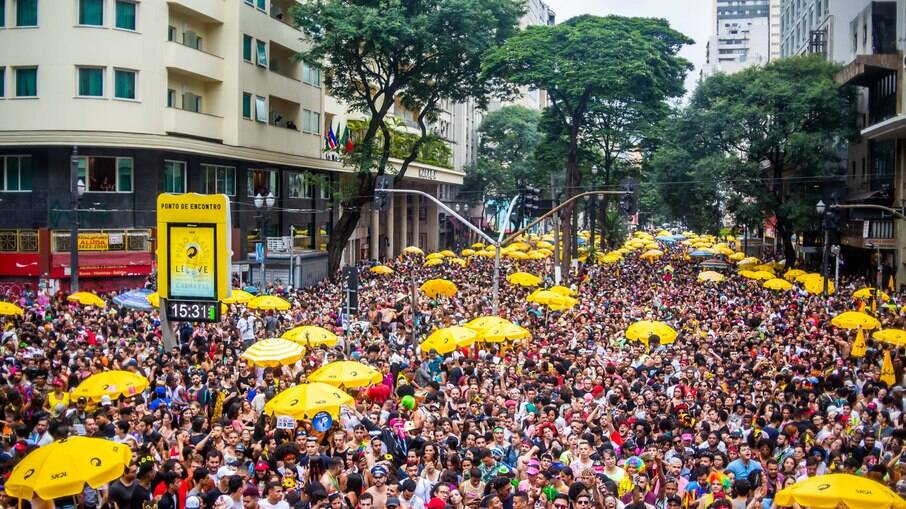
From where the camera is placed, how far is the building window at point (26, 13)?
34844mm

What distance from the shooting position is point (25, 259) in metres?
34.9

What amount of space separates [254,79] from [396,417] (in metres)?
32.1

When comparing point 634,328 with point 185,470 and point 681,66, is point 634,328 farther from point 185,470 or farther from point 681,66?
point 681,66

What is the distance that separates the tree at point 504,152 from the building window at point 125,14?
157ft

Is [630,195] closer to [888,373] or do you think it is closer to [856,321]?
[856,321]

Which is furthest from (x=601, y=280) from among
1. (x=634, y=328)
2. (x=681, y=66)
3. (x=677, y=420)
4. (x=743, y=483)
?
(x=743, y=483)

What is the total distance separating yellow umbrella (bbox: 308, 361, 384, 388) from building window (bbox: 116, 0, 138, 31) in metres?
25.0

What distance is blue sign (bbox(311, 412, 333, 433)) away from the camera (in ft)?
40.0

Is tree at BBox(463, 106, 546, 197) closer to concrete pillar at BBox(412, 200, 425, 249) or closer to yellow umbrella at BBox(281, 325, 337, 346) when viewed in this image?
concrete pillar at BBox(412, 200, 425, 249)

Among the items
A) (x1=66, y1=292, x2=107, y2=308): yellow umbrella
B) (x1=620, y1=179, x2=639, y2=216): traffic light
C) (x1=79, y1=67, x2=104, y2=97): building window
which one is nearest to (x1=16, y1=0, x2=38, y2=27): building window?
(x1=79, y1=67, x2=104, y2=97): building window

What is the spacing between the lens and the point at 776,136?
47656mm

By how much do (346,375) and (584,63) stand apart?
34877 mm

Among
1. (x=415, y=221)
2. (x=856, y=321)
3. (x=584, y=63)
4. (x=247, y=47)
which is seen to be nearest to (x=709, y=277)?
(x=856, y=321)

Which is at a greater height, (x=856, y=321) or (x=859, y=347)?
(x=856, y=321)
